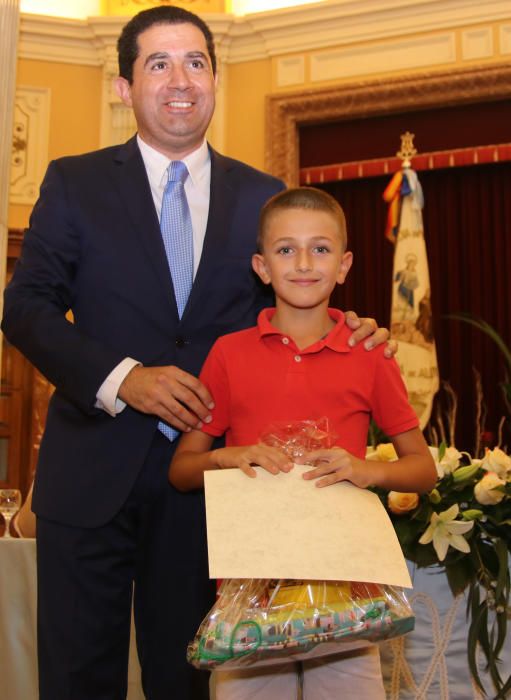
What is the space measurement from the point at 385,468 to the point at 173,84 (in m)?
0.97

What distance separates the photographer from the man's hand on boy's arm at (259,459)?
1.52m

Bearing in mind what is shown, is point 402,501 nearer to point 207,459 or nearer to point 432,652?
point 432,652

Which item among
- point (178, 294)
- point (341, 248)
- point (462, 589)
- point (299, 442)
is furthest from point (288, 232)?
point (462, 589)

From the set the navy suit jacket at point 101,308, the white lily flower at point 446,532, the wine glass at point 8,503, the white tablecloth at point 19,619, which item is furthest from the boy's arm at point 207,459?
the wine glass at point 8,503

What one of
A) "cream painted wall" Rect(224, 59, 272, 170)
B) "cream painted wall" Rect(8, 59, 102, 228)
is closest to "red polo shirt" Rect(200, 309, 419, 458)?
"cream painted wall" Rect(224, 59, 272, 170)

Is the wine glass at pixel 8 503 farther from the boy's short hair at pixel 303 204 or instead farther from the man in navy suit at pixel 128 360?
the boy's short hair at pixel 303 204

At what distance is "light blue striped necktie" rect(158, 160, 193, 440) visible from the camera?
6.49 ft

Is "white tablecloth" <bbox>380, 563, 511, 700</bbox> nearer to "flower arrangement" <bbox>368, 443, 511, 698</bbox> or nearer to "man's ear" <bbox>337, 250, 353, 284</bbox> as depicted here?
"flower arrangement" <bbox>368, 443, 511, 698</bbox>

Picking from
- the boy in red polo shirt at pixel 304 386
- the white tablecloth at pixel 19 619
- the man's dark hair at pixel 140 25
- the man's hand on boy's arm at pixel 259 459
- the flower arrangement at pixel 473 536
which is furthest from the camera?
the white tablecloth at pixel 19 619

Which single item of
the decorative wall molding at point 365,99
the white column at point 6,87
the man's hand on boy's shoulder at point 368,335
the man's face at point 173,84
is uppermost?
the decorative wall molding at point 365,99

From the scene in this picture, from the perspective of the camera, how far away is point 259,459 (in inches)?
60.5

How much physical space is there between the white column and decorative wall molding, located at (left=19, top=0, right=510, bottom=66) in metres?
2.75

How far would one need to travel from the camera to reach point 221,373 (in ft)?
5.98

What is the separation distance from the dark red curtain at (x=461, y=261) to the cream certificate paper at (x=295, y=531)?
687 centimetres
